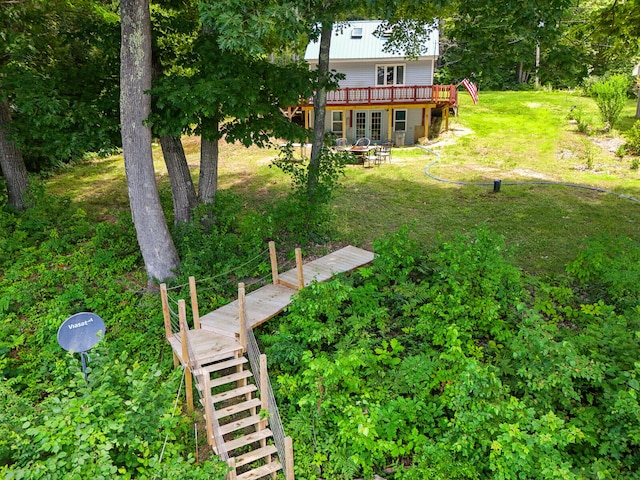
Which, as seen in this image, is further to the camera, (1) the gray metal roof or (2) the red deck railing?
(1) the gray metal roof

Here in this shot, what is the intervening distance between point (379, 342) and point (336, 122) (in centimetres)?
1727

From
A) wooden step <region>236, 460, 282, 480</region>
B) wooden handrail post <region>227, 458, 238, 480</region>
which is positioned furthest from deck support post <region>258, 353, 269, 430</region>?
wooden handrail post <region>227, 458, 238, 480</region>

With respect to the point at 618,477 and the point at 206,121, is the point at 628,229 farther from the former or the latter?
the point at 206,121

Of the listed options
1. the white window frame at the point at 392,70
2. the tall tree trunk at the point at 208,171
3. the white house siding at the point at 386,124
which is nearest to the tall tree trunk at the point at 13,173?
the tall tree trunk at the point at 208,171

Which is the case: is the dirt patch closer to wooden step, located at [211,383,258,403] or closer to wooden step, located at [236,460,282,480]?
wooden step, located at [211,383,258,403]

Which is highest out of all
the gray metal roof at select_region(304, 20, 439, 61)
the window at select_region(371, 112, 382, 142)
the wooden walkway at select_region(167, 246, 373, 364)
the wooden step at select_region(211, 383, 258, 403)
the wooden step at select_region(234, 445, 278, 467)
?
the gray metal roof at select_region(304, 20, 439, 61)

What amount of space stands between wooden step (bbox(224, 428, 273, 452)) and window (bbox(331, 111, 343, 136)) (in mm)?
18595

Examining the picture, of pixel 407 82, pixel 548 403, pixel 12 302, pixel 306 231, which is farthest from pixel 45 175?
pixel 548 403

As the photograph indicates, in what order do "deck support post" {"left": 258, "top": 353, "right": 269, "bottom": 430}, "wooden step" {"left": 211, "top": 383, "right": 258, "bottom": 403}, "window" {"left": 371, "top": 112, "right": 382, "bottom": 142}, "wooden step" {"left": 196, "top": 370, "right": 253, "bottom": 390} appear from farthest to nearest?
"window" {"left": 371, "top": 112, "right": 382, "bottom": 142}, "wooden step" {"left": 196, "top": 370, "right": 253, "bottom": 390}, "wooden step" {"left": 211, "top": 383, "right": 258, "bottom": 403}, "deck support post" {"left": 258, "top": 353, "right": 269, "bottom": 430}

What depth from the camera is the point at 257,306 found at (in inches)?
298

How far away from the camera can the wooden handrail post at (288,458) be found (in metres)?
4.85

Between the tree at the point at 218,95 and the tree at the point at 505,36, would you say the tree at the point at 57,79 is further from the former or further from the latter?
the tree at the point at 505,36

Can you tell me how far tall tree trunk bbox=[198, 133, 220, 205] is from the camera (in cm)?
1020

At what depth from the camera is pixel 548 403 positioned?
550cm
